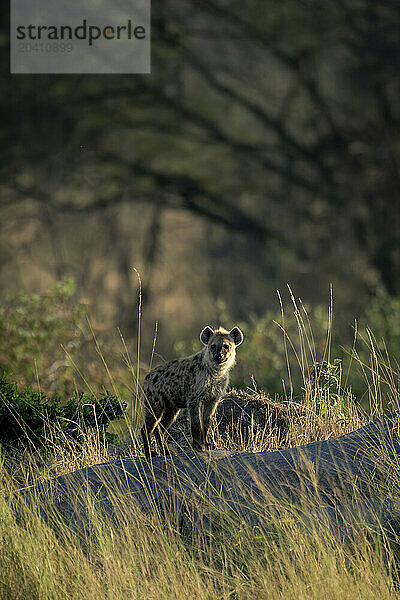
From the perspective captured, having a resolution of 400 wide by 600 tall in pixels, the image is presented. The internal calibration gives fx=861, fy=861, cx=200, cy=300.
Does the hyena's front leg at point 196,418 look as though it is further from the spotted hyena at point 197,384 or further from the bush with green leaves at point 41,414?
the bush with green leaves at point 41,414

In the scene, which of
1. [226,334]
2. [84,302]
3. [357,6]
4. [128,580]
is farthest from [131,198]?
[128,580]

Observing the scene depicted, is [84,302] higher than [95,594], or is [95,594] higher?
[84,302]

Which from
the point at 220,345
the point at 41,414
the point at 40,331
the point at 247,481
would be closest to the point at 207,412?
the point at 220,345

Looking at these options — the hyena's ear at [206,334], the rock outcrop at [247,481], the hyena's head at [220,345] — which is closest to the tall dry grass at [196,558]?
the rock outcrop at [247,481]

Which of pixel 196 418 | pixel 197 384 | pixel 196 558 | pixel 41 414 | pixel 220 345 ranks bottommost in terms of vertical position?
pixel 196 558

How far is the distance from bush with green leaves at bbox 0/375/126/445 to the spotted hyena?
138cm

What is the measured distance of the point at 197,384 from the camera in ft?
15.6

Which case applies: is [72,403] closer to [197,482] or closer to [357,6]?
[197,482]

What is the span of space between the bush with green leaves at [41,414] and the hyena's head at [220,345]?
1.76 m

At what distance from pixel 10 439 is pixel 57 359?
123 inches

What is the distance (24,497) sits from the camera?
4.66 meters

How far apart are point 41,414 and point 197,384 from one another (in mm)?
1916

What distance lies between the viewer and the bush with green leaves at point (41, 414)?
251 inches

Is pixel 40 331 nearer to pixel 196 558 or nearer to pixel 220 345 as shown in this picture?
pixel 220 345
